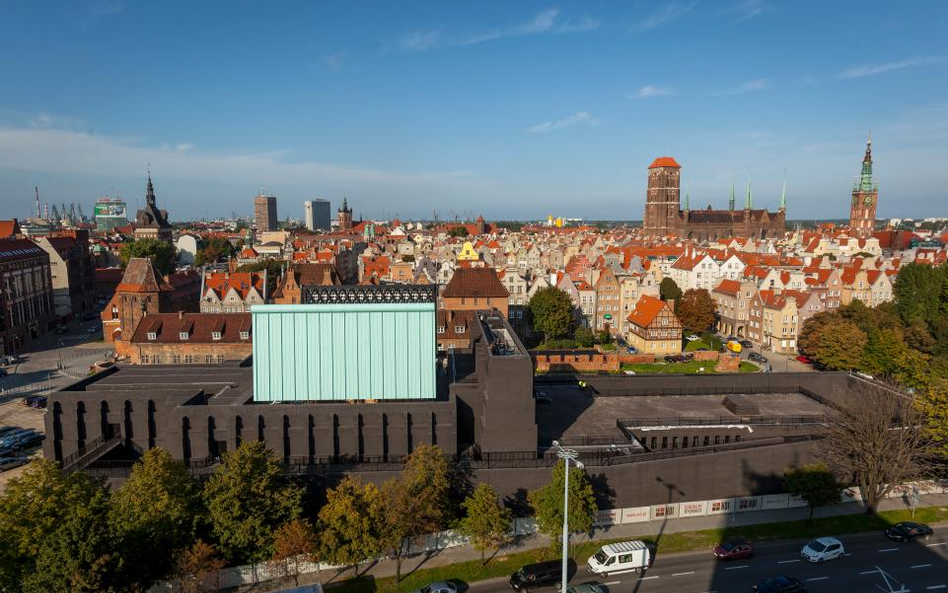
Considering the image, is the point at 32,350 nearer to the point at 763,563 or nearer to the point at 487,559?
the point at 487,559

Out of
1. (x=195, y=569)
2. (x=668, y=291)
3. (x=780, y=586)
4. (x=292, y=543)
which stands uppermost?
(x=668, y=291)

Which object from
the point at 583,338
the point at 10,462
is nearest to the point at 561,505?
the point at 10,462

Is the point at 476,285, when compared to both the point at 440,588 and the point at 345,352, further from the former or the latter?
the point at 440,588

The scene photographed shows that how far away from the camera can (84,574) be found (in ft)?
76.6

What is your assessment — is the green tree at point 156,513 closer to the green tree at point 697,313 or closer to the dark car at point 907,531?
the dark car at point 907,531

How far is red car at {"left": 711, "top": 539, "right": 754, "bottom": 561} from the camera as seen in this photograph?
33.0 m

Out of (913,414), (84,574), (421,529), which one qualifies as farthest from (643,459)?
(84,574)

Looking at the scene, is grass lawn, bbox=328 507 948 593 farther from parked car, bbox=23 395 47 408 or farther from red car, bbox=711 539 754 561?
parked car, bbox=23 395 47 408

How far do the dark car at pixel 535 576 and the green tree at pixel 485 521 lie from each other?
2.14 meters

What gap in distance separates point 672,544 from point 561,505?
27.2ft

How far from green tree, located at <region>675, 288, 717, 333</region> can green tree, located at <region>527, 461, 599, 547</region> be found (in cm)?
6189

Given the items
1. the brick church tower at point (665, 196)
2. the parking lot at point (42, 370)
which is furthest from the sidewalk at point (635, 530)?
the brick church tower at point (665, 196)

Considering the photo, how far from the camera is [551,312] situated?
273ft

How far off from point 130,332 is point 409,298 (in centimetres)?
5359
